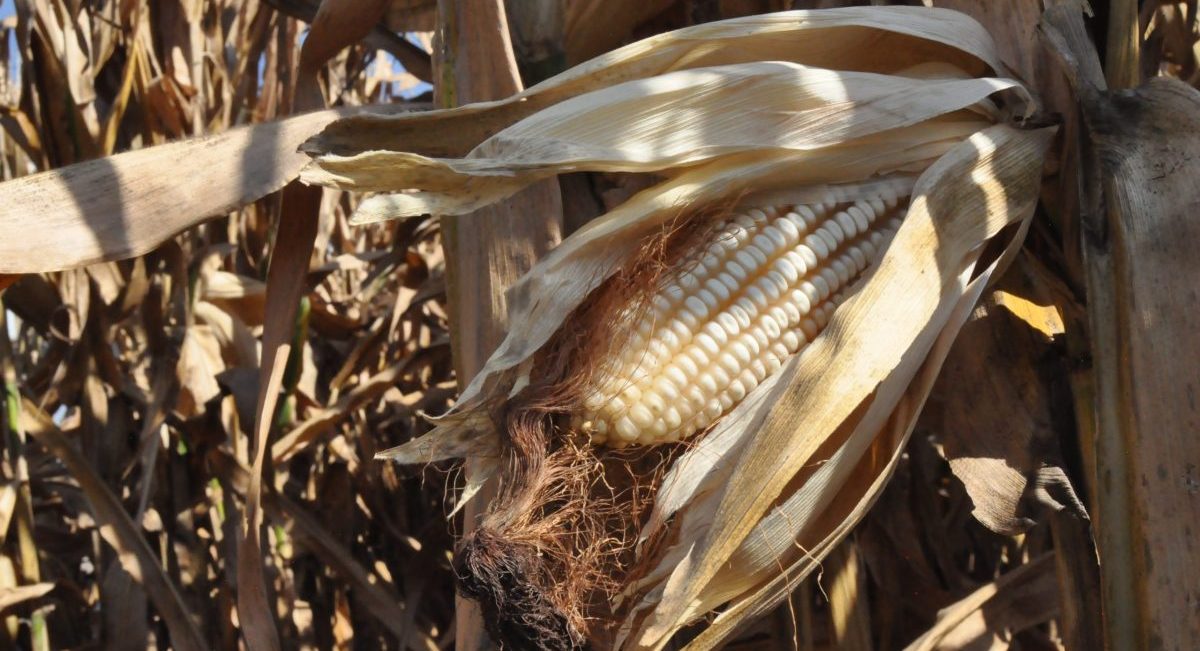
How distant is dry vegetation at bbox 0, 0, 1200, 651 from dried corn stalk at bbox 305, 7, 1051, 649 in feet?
0.63

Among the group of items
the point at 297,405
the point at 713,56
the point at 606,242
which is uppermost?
the point at 713,56

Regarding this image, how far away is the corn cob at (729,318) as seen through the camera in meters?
1.03

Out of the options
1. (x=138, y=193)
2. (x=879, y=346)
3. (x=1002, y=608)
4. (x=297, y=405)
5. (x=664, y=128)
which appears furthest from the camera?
(x=297, y=405)

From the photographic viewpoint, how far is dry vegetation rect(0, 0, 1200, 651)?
1310 millimetres

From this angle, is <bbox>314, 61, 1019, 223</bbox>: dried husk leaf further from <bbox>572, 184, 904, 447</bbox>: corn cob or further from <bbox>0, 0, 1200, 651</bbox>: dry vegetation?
<bbox>0, 0, 1200, 651</bbox>: dry vegetation

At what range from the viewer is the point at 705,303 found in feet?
3.52

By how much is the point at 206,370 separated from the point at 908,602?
135cm

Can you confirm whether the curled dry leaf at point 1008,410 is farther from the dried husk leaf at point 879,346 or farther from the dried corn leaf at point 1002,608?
the dried corn leaf at point 1002,608

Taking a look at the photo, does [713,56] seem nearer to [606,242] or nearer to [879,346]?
[606,242]

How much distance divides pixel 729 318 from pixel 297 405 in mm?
1401

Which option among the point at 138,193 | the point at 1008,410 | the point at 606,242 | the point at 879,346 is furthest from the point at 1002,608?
the point at 138,193

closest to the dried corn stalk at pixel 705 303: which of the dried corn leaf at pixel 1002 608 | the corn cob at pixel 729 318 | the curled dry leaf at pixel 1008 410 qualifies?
the corn cob at pixel 729 318

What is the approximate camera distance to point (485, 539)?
1.00m

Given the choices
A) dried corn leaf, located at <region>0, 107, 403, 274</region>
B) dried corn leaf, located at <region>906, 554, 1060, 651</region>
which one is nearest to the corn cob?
dried corn leaf, located at <region>0, 107, 403, 274</region>
